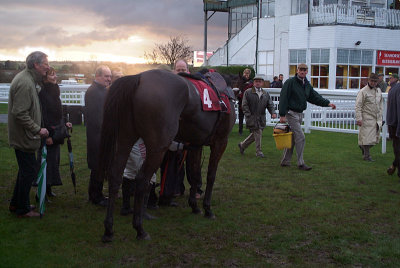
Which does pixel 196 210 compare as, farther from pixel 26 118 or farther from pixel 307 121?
pixel 307 121

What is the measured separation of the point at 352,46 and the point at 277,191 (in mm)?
23767

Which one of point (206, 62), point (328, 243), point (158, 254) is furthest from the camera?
point (206, 62)

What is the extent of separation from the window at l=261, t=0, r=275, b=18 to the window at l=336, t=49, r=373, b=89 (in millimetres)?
7011

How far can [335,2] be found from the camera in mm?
28375

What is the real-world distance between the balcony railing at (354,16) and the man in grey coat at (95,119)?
24.2 meters

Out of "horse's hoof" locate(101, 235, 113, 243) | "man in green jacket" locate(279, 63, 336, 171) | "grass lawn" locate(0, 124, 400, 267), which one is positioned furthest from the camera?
"man in green jacket" locate(279, 63, 336, 171)

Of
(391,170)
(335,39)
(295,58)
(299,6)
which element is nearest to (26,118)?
(391,170)

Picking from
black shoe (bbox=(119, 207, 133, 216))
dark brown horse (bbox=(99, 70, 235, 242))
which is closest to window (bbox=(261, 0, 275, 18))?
black shoe (bbox=(119, 207, 133, 216))

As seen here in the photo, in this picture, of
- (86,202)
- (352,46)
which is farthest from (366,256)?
(352,46)

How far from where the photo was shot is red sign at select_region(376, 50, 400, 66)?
1144 inches

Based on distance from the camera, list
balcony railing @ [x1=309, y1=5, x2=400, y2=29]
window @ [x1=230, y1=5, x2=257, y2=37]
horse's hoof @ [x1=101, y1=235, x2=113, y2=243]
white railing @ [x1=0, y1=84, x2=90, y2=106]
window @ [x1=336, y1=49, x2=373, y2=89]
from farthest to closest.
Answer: window @ [x1=230, y1=5, x2=257, y2=37]
window @ [x1=336, y1=49, x2=373, y2=89]
balcony railing @ [x1=309, y1=5, x2=400, y2=29]
white railing @ [x1=0, y1=84, x2=90, y2=106]
horse's hoof @ [x1=101, y1=235, x2=113, y2=243]

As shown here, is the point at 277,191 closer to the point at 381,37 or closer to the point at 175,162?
the point at 175,162

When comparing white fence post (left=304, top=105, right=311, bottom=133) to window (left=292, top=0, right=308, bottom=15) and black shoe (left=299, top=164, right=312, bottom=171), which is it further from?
window (left=292, top=0, right=308, bottom=15)

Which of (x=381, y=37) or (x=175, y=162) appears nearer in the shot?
(x=175, y=162)
